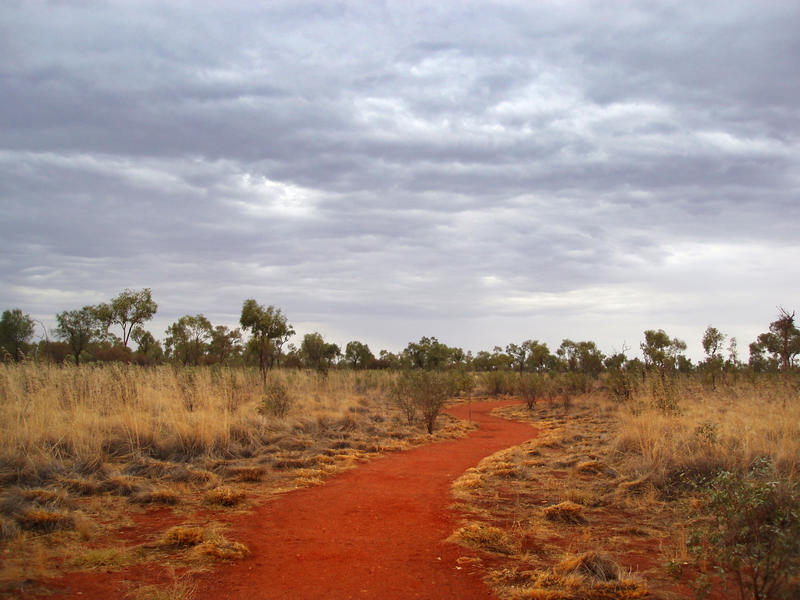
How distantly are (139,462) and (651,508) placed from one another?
8.43m

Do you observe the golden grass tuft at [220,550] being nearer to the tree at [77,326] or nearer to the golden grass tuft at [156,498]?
the golden grass tuft at [156,498]

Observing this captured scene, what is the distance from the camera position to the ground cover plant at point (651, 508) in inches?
157

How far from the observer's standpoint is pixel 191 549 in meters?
5.33

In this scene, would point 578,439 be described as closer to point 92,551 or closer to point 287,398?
point 287,398

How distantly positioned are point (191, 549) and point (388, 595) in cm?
224

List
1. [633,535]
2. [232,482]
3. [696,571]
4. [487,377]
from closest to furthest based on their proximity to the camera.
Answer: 1. [696,571]
2. [633,535]
3. [232,482]
4. [487,377]

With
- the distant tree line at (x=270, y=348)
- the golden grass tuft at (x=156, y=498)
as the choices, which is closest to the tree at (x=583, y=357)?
the distant tree line at (x=270, y=348)

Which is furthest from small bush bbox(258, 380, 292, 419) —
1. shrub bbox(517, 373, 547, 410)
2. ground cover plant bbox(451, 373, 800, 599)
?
shrub bbox(517, 373, 547, 410)

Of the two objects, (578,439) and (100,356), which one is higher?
(100,356)

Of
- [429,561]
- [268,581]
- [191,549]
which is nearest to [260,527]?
[191,549]

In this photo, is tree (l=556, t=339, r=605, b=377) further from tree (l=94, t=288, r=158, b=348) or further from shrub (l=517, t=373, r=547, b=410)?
tree (l=94, t=288, r=158, b=348)

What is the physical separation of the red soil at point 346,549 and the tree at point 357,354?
41459mm

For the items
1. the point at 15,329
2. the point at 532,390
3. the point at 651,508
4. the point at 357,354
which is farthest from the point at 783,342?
the point at 15,329

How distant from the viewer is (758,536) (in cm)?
394
